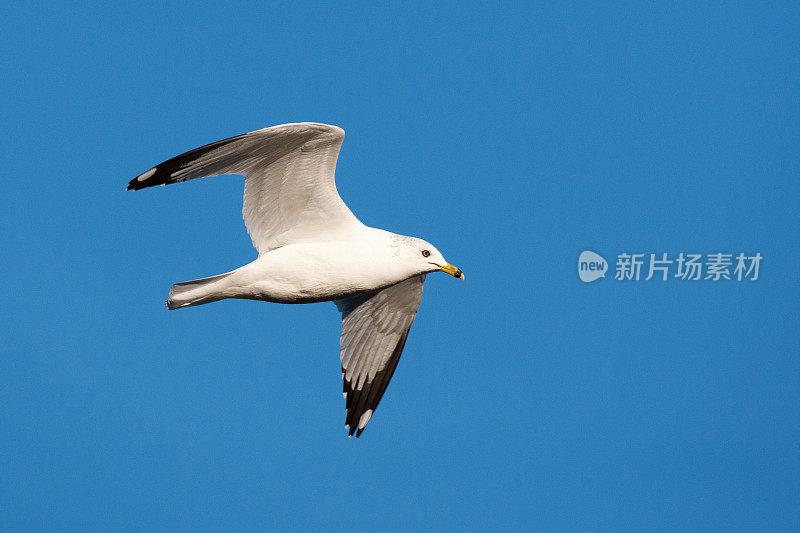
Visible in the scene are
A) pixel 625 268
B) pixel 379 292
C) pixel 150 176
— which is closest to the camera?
pixel 150 176

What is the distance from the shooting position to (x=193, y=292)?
598cm

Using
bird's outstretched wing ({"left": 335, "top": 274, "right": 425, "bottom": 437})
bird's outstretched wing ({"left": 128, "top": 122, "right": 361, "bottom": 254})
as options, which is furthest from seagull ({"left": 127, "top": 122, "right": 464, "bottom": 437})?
bird's outstretched wing ({"left": 335, "top": 274, "right": 425, "bottom": 437})

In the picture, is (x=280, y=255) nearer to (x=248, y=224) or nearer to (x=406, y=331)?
(x=248, y=224)

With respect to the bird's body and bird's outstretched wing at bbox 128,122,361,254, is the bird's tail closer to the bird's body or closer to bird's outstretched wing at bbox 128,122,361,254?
the bird's body

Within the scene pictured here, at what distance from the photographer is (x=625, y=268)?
7660mm

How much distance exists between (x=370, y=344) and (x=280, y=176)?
130 centimetres

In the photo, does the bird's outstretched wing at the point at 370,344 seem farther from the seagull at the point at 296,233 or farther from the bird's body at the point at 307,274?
the bird's body at the point at 307,274

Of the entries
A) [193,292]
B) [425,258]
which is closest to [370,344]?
[425,258]

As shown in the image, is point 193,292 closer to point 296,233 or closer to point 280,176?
point 296,233

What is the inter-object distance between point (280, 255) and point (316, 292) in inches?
10.8

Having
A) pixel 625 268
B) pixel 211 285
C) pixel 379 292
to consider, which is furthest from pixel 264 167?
pixel 625 268

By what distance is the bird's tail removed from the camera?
597cm

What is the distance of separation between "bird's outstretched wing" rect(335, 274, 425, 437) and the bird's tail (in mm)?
1004

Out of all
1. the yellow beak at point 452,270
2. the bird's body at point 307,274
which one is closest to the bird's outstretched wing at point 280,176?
the bird's body at point 307,274
